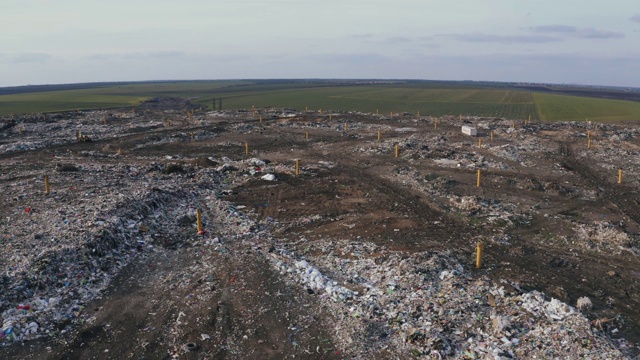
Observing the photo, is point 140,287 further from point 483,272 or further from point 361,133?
point 361,133

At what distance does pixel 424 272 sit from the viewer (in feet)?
42.2

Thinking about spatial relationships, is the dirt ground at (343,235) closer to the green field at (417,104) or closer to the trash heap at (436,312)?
the trash heap at (436,312)

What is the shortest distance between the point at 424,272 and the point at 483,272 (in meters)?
2.00

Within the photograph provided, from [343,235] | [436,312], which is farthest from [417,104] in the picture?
[436,312]

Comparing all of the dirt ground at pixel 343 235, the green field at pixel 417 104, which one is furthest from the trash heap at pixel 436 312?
the green field at pixel 417 104

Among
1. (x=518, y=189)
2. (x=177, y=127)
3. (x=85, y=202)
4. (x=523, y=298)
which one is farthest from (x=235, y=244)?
(x=177, y=127)

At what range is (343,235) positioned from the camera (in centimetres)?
1656

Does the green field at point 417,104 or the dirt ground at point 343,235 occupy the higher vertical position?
the green field at point 417,104

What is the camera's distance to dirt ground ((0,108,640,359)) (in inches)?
407

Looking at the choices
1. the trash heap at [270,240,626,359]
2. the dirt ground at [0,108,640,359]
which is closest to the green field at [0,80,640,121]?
→ the dirt ground at [0,108,640,359]

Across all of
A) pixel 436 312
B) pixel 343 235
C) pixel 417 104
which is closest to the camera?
pixel 436 312

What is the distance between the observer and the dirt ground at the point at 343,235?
33.9 ft

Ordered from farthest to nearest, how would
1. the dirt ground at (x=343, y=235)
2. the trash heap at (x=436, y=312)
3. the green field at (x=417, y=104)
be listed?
the green field at (x=417, y=104) → the dirt ground at (x=343, y=235) → the trash heap at (x=436, y=312)

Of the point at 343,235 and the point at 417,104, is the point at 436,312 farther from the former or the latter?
the point at 417,104
